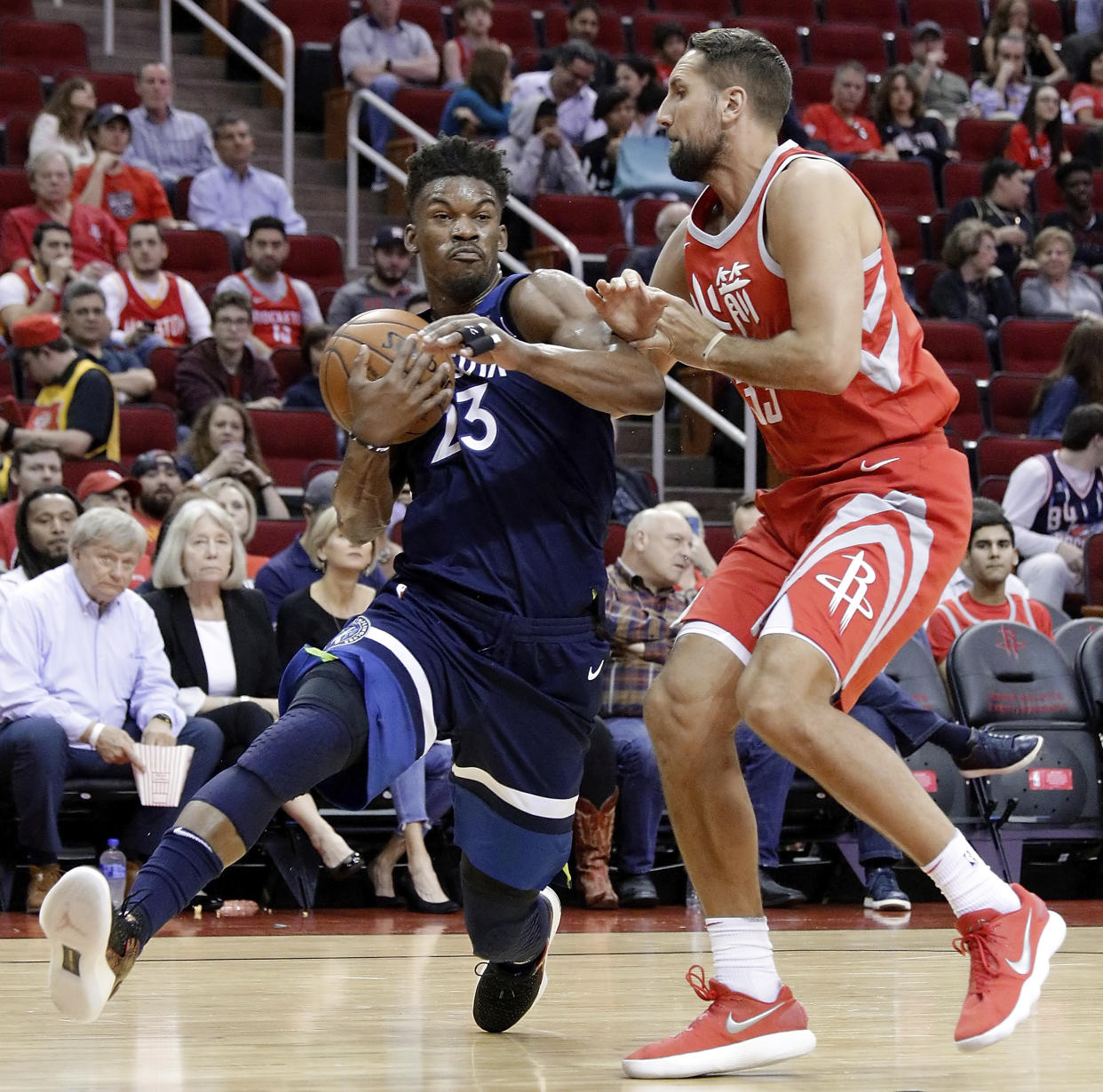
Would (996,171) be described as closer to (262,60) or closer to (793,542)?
(262,60)

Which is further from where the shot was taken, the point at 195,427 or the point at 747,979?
the point at 195,427

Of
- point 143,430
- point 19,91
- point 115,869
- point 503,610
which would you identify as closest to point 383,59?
point 19,91

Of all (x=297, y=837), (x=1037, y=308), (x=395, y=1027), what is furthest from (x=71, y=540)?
(x=1037, y=308)

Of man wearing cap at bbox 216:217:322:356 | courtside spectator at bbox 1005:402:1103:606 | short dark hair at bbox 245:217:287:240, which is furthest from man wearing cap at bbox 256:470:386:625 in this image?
courtside spectator at bbox 1005:402:1103:606

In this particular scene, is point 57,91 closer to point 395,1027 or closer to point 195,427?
point 195,427

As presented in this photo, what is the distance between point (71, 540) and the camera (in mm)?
6367

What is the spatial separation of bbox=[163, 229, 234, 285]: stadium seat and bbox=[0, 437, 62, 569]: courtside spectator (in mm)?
2916

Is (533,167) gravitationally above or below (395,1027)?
above

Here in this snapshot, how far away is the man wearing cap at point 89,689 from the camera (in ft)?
19.8

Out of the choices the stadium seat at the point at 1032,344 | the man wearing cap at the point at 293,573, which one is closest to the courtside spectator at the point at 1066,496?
the stadium seat at the point at 1032,344

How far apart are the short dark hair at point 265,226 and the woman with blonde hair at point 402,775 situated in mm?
3193

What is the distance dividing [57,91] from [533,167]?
9.75ft

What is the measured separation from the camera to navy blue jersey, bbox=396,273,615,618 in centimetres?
354

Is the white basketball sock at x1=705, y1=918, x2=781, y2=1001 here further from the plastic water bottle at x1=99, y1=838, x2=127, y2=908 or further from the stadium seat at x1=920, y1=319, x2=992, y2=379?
the stadium seat at x1=920, y1=319, x2=992, y2=379
